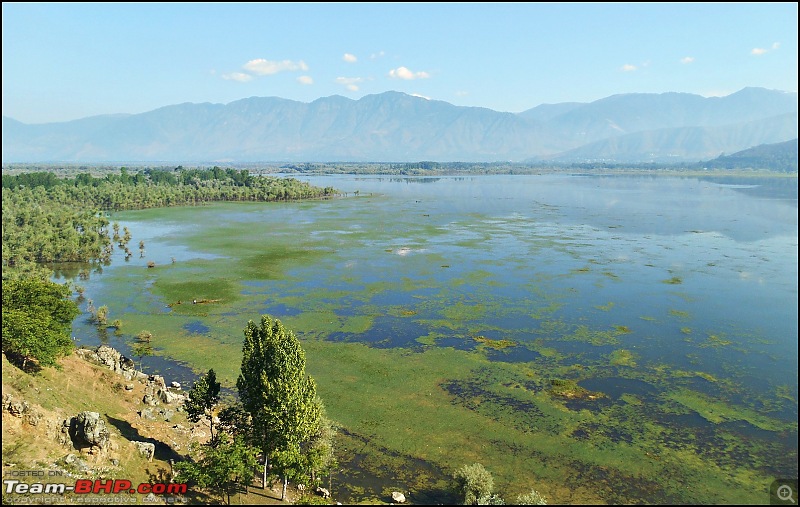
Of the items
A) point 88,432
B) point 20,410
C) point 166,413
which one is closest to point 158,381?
point 166,413

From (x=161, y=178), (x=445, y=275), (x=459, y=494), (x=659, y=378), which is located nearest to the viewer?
(x=459, y=494)

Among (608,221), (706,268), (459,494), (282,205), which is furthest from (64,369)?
(282,205)

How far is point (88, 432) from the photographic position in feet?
82.1

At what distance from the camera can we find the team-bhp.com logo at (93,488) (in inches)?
806

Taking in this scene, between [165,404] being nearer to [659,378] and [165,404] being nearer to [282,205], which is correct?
[659,378]

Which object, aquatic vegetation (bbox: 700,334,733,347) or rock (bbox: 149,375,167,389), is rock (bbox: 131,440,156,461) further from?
aquatic vegetation (bbox: 700,334,733,347)

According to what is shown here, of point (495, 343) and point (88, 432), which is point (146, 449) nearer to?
point (88, 432)

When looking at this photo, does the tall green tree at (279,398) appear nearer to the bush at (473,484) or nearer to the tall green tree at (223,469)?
the tall green tree at (223,469)

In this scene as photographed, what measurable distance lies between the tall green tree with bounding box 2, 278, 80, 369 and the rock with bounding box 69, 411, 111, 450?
8306 millimetres

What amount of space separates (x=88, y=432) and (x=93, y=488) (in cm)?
421

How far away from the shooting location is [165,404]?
117 ft

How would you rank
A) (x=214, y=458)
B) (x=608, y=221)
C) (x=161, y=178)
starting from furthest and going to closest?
(x=161, y=178) < (x=608, y=221) < (x=214, y=458)

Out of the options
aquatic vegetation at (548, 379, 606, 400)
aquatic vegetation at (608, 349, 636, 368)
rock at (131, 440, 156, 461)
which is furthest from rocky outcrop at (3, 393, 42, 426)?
aquatic vegetation at (608, 349, 636, 368)

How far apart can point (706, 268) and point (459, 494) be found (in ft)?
208
